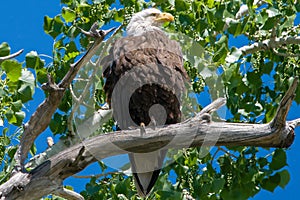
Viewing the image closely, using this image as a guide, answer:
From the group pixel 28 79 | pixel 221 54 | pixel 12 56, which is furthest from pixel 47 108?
pixel 221 54

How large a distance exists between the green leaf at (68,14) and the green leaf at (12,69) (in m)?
0.71

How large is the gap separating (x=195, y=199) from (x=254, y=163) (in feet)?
1.16

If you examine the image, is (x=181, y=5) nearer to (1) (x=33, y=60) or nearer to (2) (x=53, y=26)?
(2) (x=53, y=26)

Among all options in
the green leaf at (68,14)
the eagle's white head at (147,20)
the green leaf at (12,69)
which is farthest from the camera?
the eagle's white head at (147,20)

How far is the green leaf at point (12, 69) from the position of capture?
10.7 feet

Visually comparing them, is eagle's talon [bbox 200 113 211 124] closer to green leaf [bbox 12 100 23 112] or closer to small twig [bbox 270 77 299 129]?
small twig [bbox 270 77 299 129]

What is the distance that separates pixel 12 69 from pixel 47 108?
0.42m

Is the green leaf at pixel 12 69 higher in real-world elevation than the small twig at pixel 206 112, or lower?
higher

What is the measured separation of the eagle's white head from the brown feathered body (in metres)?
0.26

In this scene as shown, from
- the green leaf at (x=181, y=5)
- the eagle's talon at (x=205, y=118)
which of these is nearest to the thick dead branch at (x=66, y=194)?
the eagle's talon at (x=205, y=118)

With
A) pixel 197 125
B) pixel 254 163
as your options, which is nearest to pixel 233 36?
pixel 254 163

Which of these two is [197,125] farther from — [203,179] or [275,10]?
[275,10]

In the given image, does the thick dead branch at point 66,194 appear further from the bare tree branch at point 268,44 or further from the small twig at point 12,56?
the bare tree branch at point 268,44

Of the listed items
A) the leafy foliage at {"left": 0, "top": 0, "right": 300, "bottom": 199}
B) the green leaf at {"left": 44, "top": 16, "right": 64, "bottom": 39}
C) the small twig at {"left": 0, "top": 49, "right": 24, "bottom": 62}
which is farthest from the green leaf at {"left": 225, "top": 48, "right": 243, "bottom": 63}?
the small twig at {"left": 0, "top": 49, "right": 24, "bottom": 62}
